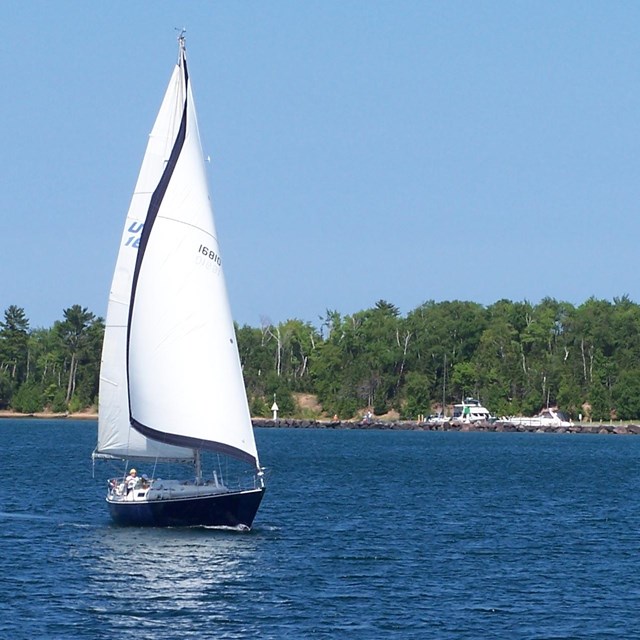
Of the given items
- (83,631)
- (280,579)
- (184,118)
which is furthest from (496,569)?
(184,118)

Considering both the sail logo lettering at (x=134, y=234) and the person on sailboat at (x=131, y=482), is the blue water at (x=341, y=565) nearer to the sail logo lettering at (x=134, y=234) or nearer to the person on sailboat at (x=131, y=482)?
the person on sailboat at (x=131, y=482)

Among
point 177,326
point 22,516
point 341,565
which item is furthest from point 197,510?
point 22,516

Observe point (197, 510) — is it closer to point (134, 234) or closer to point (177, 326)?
point (177, 326)

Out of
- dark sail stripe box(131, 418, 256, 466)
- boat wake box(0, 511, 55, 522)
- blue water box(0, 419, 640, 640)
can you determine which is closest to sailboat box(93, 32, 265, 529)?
dark sail stripe box(131, 418, 256, 466)

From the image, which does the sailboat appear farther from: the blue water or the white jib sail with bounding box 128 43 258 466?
the blue water

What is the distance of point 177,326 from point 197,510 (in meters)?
7.17

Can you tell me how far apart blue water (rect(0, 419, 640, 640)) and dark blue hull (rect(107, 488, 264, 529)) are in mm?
532

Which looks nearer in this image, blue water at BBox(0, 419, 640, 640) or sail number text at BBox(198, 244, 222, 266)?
blue water at BBox(0, 419, 640, 640)

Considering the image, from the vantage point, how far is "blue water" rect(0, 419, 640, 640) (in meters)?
40.7

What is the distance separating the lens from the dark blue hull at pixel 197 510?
55031 millimetres

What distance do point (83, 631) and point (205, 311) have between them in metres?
19.5

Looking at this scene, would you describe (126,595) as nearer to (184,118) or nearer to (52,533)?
(52,533)

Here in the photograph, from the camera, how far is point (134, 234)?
186ft

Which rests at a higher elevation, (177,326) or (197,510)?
(177,326)
